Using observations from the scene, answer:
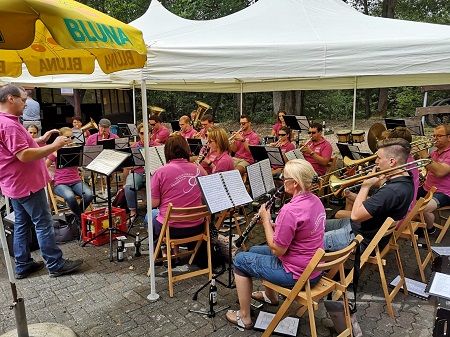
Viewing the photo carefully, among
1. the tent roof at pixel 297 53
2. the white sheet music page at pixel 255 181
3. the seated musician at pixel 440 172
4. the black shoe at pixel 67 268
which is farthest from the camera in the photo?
the seated musician at pixel 440 172

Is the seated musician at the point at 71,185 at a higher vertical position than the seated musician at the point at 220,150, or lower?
lower

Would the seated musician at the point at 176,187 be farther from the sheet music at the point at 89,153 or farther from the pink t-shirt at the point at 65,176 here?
the pink t-shirt at the point at 65,176

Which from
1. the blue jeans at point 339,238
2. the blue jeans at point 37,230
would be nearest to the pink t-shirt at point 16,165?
the blue jeans at point 37,230

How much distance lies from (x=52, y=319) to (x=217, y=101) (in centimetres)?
2166

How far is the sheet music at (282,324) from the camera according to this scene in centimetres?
301

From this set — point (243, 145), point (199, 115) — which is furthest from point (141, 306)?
point (199, 115)

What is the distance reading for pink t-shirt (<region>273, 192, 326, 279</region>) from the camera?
2629 millimetres

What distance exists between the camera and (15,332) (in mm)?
2898

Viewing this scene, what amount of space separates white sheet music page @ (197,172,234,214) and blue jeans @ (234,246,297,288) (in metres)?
0.50

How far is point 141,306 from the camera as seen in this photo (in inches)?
136

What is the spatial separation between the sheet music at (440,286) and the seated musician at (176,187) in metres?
2.23

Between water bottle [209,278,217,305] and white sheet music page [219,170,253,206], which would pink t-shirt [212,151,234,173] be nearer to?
white sheet music page [219,170,253,206]

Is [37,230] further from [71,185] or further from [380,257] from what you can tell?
[380,257]

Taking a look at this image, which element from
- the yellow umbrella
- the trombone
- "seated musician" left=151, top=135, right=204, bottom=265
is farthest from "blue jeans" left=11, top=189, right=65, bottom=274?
the trombone
